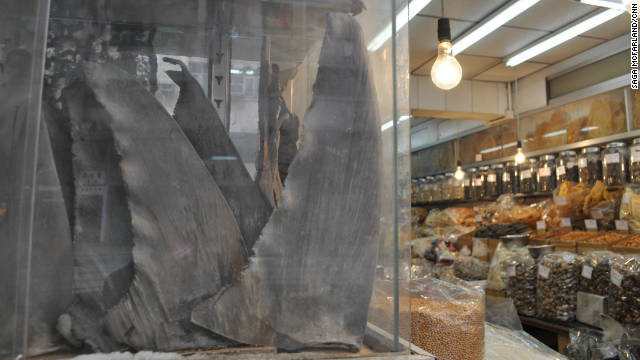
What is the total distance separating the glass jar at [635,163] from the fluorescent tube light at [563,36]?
86 centimetres

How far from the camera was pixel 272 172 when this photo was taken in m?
0.52

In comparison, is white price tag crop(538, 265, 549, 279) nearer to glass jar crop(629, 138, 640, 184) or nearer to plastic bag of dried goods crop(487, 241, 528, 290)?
plastic bag of dried goods crop(487, 241, 528, 290)

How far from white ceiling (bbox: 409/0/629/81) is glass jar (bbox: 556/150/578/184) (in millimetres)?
899

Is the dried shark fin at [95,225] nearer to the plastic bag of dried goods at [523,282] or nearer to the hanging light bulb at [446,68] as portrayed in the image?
the hanging light bulb at [446,68]

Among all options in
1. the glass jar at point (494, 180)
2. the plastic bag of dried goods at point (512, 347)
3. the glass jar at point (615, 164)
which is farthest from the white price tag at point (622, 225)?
the plastic bag of dried goods at point (512, 347)

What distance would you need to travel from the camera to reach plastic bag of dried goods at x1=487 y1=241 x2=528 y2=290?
231 centimetres

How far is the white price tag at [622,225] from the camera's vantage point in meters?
2.59

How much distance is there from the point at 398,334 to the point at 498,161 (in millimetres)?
4141

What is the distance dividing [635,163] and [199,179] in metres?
3.10

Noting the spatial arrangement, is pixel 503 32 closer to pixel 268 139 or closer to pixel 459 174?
pixel 459 174

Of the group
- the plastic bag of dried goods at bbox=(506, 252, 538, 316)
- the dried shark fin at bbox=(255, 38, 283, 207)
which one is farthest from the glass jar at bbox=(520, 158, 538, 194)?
the dried shark fin at bbox=(255, 38, 283, 207)

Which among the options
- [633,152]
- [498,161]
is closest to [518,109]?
[498,161]

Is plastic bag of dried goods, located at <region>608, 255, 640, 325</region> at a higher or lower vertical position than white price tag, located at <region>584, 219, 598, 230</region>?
lower

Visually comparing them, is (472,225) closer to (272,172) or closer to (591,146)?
(591,146)
